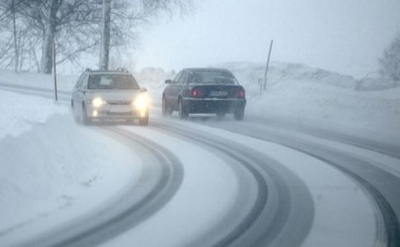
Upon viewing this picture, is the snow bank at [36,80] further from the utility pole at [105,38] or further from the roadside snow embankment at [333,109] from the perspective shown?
the roadside snow embankment at [333,109]

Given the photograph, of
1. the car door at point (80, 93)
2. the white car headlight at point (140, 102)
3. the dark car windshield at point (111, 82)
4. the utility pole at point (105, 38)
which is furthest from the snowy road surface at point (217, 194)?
the utility pole at point (105, 38)

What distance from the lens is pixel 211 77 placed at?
19.6 m

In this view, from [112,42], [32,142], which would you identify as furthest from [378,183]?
[112,42]

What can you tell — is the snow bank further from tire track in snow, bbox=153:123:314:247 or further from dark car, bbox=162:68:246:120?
tire track in snow, bbox=153:123:314:247

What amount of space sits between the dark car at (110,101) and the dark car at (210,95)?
1.97m

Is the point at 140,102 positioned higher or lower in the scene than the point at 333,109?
higher

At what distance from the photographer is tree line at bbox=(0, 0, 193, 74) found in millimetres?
33906

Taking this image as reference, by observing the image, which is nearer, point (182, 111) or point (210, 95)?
point (210, 95)

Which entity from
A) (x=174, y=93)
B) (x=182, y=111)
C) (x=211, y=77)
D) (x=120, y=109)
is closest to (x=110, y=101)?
(x=120, y=109)

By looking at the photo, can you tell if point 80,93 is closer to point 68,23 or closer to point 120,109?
point 120,109

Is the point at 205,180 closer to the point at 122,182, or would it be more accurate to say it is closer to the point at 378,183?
the point at 122,182

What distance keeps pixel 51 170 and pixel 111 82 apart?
9.38 metres

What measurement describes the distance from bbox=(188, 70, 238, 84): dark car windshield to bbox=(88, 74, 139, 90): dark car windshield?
88.9 inches

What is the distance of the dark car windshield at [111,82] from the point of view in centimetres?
1748
